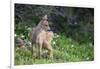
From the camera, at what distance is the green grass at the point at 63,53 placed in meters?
1.74

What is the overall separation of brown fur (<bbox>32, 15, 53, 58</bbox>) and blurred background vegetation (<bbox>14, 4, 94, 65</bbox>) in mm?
39

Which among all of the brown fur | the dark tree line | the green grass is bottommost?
the green grass

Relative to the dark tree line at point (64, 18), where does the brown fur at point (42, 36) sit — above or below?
below

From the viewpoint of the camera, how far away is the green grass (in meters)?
1.74

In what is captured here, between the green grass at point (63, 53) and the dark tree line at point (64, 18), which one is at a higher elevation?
the dark tree line at point (64, 18)

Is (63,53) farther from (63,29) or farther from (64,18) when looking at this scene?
(64,18)

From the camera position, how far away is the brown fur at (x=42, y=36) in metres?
1.79

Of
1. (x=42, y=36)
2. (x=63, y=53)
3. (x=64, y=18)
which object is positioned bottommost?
(x=63, y=53)

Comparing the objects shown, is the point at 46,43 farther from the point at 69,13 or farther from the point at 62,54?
the point at 69,13

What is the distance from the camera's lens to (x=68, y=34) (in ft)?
6.22

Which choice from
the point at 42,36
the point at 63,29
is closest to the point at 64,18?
the point at 63,29

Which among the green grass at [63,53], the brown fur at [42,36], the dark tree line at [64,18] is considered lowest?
the green grass at [63,53]

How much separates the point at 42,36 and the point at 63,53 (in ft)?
0.84

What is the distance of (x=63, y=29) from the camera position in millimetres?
1874
